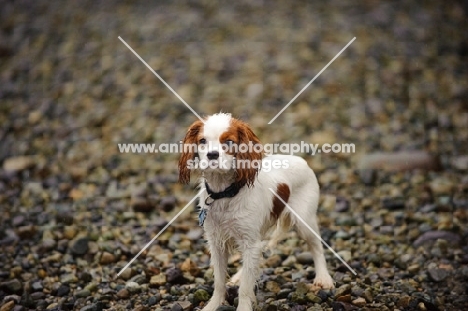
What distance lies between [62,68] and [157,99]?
246 centimetres

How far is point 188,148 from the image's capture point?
4062 mm

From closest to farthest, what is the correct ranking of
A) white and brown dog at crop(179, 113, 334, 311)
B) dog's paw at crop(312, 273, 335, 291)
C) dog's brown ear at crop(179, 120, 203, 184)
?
white and brown dog at crop(179, 113, 334, 311) < dog's brown ear at crop(179, 120, 203, 184) < dog's paw at crop(312, 273, 335, 291)

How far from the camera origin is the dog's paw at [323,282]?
186 inches

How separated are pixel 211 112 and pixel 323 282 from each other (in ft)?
17.6

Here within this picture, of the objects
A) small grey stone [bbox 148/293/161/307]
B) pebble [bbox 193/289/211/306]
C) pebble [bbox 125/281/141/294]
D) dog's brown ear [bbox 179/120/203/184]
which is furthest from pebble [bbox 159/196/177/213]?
dog's brown ear [bbox 179/120/203/184]

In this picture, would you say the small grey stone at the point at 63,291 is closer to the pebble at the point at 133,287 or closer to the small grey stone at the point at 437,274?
the pebble at the point at 133,287

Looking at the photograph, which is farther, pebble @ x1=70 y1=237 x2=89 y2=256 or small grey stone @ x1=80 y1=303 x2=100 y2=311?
pebble @ x1=70 y1=237 x2=89 y2=256

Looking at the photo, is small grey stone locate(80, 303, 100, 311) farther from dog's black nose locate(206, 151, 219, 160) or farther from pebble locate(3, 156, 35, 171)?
pebble locate(3, 156, 35, 171)

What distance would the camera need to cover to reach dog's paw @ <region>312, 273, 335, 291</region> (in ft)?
15.5

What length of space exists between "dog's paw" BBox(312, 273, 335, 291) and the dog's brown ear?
1.56 m

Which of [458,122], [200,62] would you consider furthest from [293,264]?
[200,62]

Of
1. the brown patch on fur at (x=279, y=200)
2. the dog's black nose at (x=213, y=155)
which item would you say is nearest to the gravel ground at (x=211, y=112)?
the brown patch on fur at (x=279, y=200)

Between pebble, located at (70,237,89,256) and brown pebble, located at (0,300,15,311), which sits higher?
pebble, located at (70,237,89,256)

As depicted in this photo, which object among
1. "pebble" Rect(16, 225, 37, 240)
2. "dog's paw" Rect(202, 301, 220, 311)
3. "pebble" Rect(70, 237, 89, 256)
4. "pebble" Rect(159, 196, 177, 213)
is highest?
"pebble" Rect(159, 196, 177, 213)
